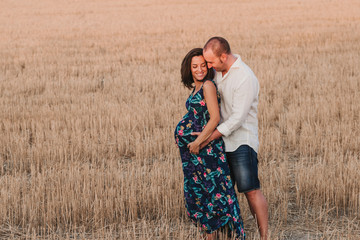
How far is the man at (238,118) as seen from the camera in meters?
3.30

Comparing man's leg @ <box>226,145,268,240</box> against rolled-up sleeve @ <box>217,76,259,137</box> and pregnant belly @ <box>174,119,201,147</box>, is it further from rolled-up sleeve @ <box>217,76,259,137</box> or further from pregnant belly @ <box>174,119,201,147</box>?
pregnant belly @ <box>174,119,201,147</box>

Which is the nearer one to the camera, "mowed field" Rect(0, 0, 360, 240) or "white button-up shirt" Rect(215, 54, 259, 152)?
"white button-up shirt" Rect(215, 54, 259, 152)

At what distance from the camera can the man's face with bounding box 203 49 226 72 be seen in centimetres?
333

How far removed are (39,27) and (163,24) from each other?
21.1 ft

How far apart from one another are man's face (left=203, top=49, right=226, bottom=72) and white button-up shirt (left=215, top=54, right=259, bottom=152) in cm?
7

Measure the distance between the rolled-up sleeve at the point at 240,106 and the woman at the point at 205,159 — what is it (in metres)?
0.09

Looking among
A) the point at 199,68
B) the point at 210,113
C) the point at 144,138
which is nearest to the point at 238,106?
the point at 210,113

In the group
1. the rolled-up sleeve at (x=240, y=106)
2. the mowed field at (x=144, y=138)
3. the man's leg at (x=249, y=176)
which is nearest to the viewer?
the rolled-up sleeve at (x=240, y=106)

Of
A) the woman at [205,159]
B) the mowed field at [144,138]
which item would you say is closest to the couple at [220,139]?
the woman at [205,159]

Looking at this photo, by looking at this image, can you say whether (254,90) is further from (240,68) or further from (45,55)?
(45,55)

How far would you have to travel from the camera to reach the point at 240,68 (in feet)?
11.0

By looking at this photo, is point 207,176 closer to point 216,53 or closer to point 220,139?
point 220,139

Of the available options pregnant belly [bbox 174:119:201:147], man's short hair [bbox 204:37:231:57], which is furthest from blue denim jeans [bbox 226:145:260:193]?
man's short hair [bbox 204:37:231:57]

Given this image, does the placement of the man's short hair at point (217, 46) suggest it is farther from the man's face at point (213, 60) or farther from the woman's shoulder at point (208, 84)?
the woman's shoulder at point (208, 84)
